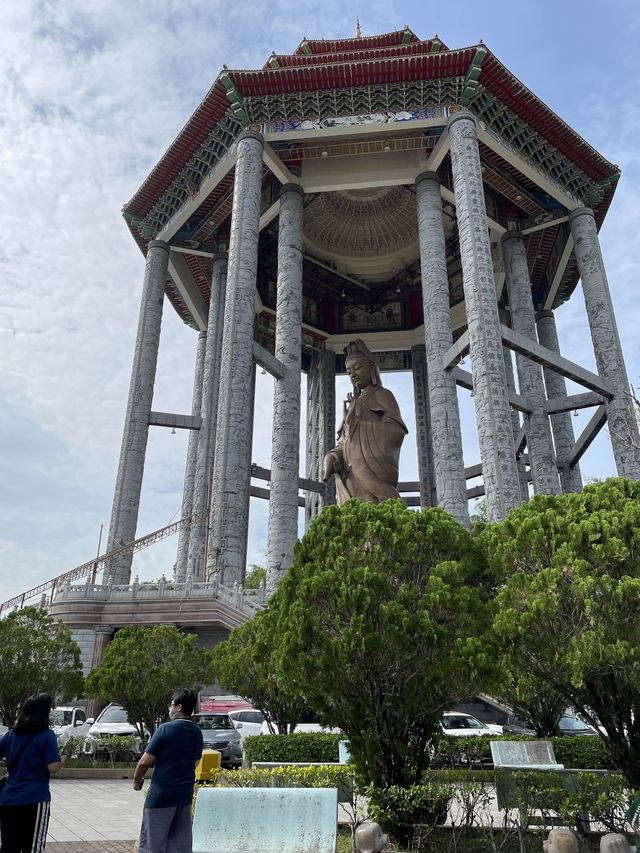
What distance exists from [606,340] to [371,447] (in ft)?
40.8

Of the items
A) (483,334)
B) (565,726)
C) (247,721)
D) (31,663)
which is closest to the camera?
(31,663)

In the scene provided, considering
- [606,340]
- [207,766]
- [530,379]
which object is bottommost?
[207,766]

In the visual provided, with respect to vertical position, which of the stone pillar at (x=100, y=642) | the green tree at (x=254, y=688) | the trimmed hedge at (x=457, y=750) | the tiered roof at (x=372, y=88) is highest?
the tiered roof at (x=372, y=88)

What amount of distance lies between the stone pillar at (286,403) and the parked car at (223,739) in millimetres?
5491

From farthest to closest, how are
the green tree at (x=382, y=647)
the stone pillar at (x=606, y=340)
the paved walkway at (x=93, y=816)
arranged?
the stone pillar at (x=606, y=340) < the paved walkway at (x=93, y=816) < the green tree at (x=382, y=647)

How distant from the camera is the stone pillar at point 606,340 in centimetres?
2225

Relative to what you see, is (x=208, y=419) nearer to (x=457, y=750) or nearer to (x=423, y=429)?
(x=423, y=429)

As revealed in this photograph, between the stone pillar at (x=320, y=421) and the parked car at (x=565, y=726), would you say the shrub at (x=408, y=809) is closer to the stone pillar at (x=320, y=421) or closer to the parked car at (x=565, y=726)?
the parked car at (x=565, y=726)

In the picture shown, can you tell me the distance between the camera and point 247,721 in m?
16.1

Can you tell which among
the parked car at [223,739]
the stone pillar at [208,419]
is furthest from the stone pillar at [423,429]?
the parked car at [223,739]

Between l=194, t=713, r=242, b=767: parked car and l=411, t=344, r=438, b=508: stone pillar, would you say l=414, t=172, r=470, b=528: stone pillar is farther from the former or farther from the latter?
l=411, t=344, r=438, b=508: stone pillar

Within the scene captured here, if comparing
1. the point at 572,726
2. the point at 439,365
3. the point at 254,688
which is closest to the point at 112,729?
the point at 254,688

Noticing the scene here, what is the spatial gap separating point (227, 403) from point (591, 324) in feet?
47.4

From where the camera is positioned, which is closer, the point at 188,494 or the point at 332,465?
the point at 332,465
